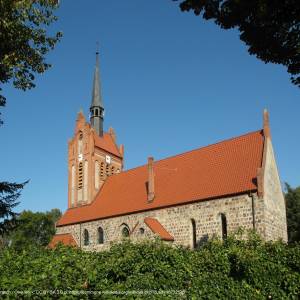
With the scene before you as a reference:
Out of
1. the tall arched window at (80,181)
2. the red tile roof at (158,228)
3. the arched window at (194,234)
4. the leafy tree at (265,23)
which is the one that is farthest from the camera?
the tall arched window at (80,181)

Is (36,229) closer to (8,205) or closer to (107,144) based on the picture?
→ (107,144)

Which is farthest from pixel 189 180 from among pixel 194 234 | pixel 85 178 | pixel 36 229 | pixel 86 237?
pixel 36 229

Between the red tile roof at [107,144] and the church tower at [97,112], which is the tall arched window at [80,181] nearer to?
the red tile roof at [107,144]

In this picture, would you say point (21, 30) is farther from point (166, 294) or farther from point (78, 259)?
point (166, 294)

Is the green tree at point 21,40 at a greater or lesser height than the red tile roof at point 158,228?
greater

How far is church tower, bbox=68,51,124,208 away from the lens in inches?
1473

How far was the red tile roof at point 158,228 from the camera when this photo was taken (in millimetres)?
26350

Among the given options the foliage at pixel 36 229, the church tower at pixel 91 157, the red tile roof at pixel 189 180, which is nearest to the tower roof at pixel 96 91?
the church tower at pixel 91 157

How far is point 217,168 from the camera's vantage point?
90.9 ft

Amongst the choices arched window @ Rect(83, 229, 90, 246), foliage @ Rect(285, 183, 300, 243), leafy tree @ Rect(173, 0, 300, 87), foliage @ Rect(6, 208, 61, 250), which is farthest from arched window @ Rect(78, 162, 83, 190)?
leafy tree @ Rect(173, 0, 300, 87)

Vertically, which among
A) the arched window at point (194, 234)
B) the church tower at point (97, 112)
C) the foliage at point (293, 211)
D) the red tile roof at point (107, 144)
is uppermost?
the church tower at point (97, 112)

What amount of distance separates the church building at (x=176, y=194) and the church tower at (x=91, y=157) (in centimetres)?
9

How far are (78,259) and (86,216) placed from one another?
25326mm

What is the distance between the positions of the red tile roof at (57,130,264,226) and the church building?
0.06m
